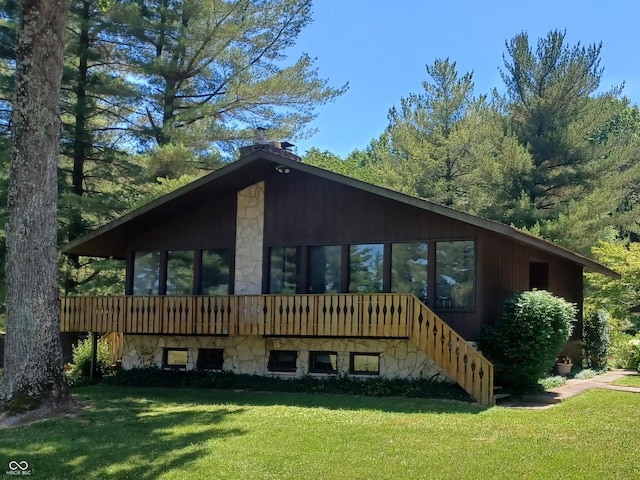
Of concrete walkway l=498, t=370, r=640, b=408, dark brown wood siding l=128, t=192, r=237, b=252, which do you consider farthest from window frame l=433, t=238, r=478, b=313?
dark brown wood siding l=128, t=192, r=237, b=252

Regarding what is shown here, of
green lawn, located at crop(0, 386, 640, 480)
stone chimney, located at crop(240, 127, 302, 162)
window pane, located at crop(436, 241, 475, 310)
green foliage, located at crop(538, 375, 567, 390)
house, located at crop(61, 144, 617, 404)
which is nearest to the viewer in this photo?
green lawn, located at crop(0, 386, 640, 480)

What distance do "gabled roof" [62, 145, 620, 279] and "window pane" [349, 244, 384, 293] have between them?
5.30 feet

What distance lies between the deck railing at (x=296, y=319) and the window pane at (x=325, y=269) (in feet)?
3.88

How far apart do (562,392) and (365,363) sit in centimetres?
404

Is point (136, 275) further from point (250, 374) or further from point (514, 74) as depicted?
point (514, 74)

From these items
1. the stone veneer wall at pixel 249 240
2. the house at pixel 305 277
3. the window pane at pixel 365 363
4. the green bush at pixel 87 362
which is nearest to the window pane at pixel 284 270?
the house at pixel 305 277

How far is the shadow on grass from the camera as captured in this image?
27.1ft

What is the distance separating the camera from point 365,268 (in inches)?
611

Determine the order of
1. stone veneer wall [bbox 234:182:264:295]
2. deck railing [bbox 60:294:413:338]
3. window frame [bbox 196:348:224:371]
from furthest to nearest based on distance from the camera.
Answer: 1. window frame [bbox 196:348:224:371]
2. stone veneer wall [bbox 234:182:264:295]
3. deck railing [bbox 60:294:413:338]

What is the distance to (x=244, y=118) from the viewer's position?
26.9 meters

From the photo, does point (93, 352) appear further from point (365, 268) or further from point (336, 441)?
point (336, 441)

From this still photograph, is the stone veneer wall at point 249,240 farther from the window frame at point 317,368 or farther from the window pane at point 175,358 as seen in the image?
the window pane at point 175,358

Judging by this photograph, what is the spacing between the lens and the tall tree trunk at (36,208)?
11734 mm

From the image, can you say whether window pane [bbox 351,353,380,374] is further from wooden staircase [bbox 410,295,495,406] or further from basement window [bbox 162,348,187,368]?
basement window [bbox 162,348,187,368]
